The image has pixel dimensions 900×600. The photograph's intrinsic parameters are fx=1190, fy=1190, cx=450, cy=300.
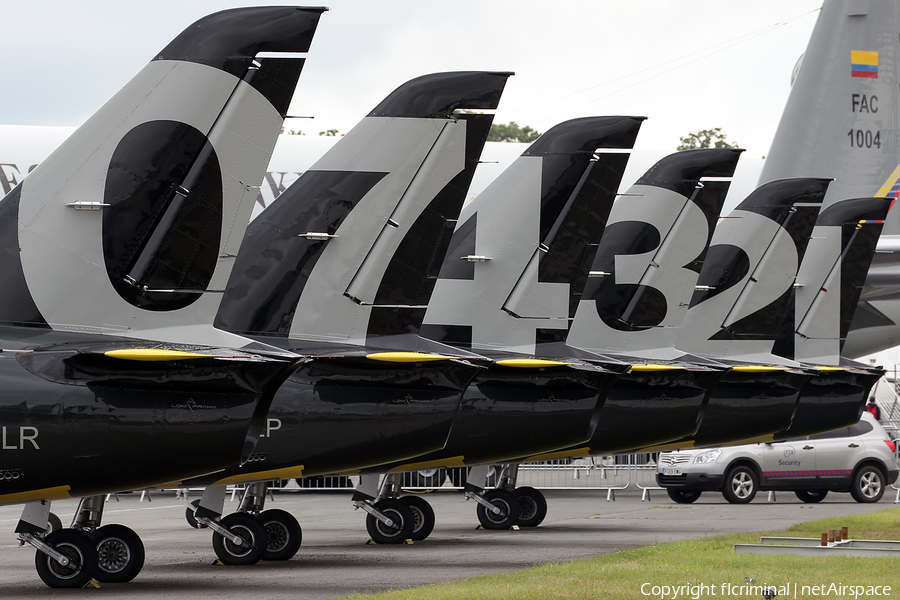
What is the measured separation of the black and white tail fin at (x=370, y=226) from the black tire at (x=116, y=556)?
217 centimetres

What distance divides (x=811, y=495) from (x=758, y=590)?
14.7m

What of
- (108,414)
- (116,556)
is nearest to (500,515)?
(116,556)

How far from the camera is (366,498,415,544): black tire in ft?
48.8

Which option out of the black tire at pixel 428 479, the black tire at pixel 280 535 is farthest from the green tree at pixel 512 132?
the black tire at pixel 280 535

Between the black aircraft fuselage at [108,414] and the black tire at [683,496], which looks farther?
the black tire at [683,496]

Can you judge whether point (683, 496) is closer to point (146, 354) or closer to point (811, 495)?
point (811, 495)

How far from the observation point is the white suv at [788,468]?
21.9m

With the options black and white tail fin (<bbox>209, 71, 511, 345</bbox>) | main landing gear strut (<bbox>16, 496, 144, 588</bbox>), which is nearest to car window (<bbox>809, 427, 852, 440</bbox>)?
black and white tail fin (<bbox>209, 71, 511, 345</bbox>)

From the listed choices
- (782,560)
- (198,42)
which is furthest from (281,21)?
(782,560)

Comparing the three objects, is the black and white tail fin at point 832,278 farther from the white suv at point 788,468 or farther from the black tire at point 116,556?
the black tire at point 116,556

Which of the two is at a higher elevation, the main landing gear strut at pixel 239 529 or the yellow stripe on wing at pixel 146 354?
the yellow stripe on wing at pixel 146 354

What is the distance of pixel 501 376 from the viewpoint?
12.8 metres

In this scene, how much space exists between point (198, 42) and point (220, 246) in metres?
1.63

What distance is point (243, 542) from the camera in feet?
40.1
